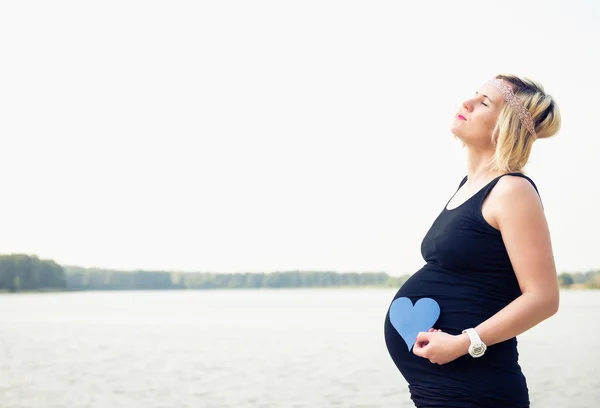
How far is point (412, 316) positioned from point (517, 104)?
0.53 m

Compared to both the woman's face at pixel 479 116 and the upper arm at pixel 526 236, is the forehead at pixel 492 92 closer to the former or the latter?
the woman's face at pixel 479 116

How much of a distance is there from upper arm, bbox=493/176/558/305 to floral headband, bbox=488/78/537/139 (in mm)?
174

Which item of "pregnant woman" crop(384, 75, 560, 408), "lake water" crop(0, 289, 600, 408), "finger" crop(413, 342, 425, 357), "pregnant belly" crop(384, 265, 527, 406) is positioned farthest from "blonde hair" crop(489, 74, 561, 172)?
"lake water" crop(0, 289, 600, 408)

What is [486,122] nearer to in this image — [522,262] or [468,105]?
[468,105]

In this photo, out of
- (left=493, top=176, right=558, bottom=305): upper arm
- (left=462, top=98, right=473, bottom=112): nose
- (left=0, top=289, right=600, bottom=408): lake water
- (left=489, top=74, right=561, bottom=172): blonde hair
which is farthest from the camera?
(left=0, top=289, right=600, bottom=408): lake water

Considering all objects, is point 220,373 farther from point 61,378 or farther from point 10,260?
point 10,260

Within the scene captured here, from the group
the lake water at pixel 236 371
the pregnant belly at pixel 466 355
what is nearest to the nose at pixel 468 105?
the pregnant belly at pixel 466 355

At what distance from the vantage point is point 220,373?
10273mm

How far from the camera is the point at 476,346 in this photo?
4.56ft

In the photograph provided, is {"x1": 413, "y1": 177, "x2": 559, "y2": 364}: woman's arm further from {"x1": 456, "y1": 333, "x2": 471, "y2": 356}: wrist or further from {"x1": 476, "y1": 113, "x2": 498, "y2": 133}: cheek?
{"x1": 476, "y1": 113, "x2": 498, "y2": 133}: cheek

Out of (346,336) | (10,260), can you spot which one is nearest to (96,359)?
(346,336)

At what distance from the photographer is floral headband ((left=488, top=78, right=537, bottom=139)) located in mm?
1505

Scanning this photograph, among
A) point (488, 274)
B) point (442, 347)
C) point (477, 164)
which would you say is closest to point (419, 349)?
point (442, 347)

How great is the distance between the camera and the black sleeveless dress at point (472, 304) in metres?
1.42
